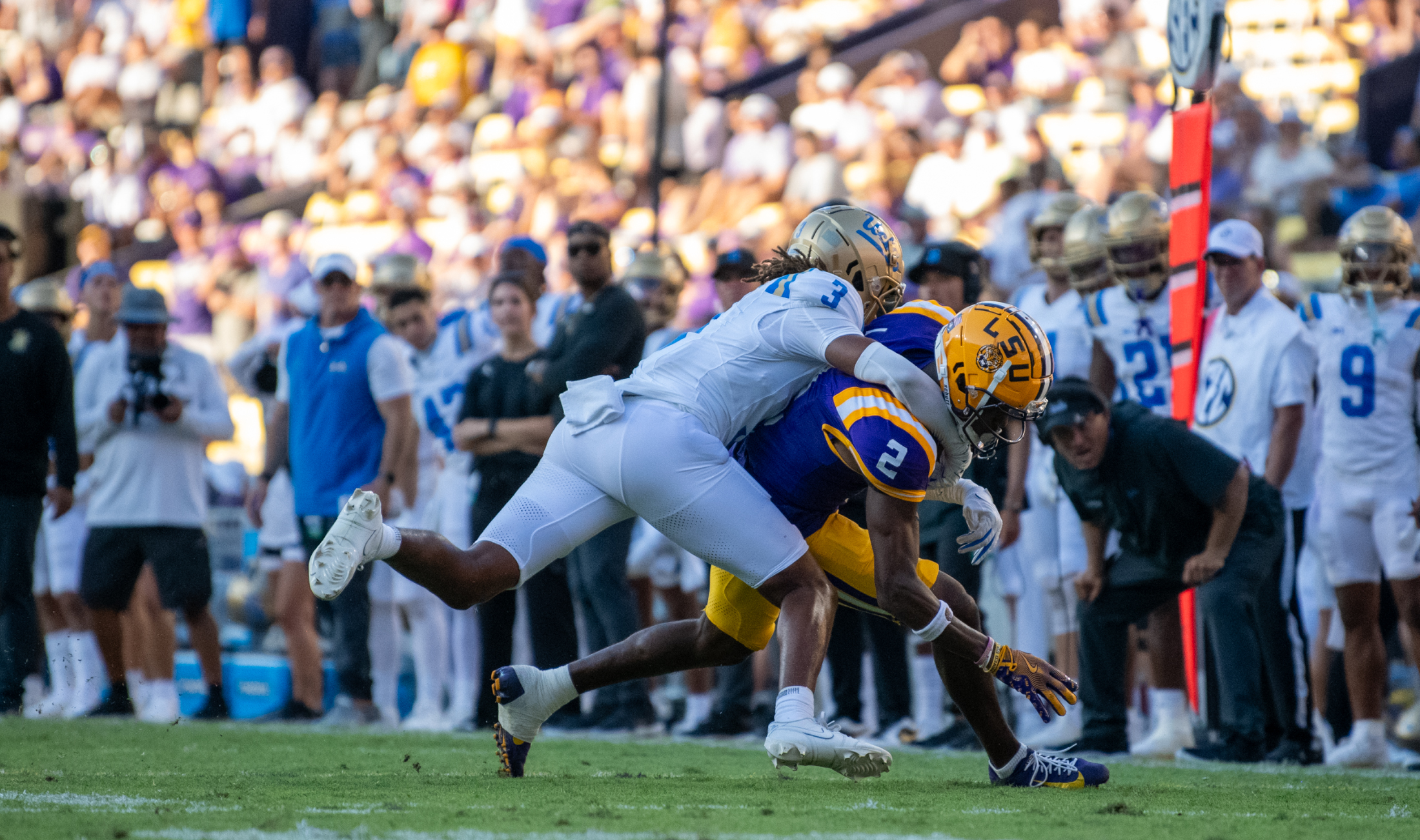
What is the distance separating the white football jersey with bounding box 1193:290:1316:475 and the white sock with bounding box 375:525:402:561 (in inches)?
155

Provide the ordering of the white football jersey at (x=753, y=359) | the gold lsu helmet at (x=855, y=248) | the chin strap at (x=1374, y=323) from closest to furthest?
the white football jersey at (x=753, y=359) → the gold lsu helmet at (x=855, y=248) → the chin strap at (x=1374, y=323)

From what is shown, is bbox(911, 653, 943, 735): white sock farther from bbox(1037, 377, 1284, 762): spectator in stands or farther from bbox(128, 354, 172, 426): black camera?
bbox(128, 354, 172, 426): black camera

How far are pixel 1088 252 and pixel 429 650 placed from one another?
3.87 m

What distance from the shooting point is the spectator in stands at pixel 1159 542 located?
682 centimetres

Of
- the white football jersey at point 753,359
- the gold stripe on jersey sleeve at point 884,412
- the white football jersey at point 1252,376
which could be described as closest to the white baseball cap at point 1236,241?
the white football jersey at point 1252,376

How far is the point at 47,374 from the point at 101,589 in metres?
1.19

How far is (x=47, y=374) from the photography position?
8570 millimetres

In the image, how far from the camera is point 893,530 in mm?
4773

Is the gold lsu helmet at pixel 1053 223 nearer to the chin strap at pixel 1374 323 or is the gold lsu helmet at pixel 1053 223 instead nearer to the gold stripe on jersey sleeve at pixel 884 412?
the chin strap at pixel 1374 323

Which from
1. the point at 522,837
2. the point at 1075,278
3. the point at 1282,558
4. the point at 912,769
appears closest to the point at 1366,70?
the point at 1075,278

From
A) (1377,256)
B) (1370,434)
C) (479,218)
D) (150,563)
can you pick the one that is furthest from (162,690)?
(479,218)

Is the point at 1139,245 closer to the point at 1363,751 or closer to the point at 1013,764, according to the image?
the point at 1363,751

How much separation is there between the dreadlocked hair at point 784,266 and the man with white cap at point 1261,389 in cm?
265

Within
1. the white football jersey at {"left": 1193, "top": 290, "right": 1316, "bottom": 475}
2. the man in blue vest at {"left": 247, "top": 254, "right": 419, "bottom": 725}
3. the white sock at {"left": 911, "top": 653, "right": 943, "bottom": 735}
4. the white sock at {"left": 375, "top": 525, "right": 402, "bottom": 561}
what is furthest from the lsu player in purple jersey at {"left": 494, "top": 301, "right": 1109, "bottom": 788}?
the man in blue vest at {"left": 247, "top": 254, "right": 419, "bottom": 725}
